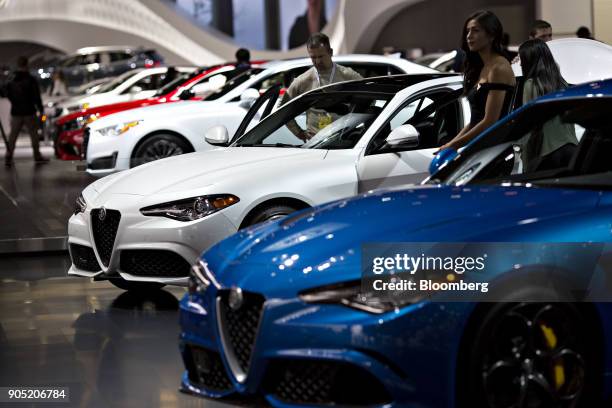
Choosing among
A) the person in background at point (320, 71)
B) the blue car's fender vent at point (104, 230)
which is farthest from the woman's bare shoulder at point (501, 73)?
the blue car's fender vent at point (104, 230)

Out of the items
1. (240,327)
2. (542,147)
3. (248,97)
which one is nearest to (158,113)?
(248,97)

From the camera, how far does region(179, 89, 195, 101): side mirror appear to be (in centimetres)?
1698

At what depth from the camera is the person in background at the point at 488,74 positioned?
299 inches

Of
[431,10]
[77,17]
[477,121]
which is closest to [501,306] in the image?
[477,121]

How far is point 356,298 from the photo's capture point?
4.55m

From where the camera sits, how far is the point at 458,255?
4652mm

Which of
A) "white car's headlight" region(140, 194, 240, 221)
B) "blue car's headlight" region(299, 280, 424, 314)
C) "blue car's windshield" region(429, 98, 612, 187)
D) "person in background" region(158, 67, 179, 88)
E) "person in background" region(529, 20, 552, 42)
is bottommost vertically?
"person in background" region(158, 67, 179, 88)

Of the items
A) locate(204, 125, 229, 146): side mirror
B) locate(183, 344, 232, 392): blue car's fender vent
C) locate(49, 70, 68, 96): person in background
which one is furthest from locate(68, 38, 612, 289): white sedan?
locate(49, 70, 68, 96): person in background

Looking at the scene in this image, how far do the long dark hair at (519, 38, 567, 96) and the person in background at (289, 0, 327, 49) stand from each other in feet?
125

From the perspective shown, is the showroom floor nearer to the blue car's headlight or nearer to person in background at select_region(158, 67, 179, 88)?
the blue car's headlight

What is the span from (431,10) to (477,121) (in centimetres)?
3385

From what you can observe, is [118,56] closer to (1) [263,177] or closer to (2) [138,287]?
(2) [138,287]

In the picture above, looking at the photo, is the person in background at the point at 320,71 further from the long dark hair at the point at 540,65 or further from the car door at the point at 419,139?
the long dark hair at the point at 540,65

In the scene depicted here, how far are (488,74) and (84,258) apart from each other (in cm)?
316
